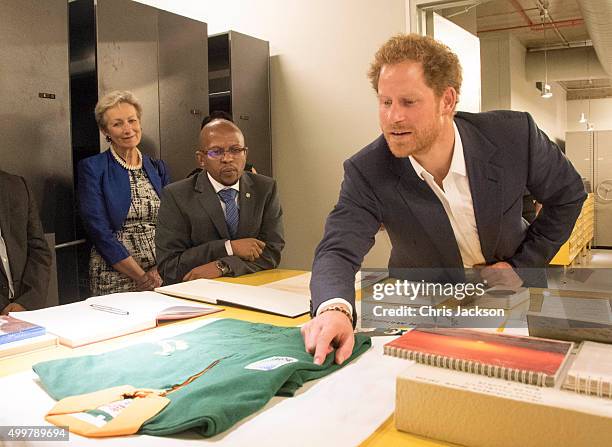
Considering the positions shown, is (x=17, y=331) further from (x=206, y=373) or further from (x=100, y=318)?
(x=206, y=373)

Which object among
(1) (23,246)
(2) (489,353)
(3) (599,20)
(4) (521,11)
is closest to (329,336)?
(2) (489,353)

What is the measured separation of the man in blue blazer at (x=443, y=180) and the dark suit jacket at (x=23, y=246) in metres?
1.71

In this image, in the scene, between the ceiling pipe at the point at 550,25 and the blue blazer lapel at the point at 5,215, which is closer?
the blue blazer lapel at the point at 5,215

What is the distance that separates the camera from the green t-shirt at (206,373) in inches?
33.1

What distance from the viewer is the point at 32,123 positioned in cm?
308

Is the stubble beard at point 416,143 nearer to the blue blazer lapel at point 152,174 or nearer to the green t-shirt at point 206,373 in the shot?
the green t-shirt at point 206,373

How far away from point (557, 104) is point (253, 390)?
13.2m

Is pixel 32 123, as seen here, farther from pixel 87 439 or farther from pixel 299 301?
pixel 87 439

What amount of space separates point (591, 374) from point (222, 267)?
Result: 1695 millimetres

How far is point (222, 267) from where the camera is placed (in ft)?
7.47

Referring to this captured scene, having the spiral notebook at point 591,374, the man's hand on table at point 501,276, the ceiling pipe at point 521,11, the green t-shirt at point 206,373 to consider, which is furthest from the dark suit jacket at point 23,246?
the ceiling pipe at point 521,11

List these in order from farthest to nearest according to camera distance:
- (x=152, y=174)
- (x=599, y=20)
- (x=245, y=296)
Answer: (x=599, y=20)
(x=152, y=174)
(x=245, y=296)

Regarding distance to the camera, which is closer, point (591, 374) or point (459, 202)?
point (591, 374)

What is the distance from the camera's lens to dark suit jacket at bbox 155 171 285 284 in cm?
237
